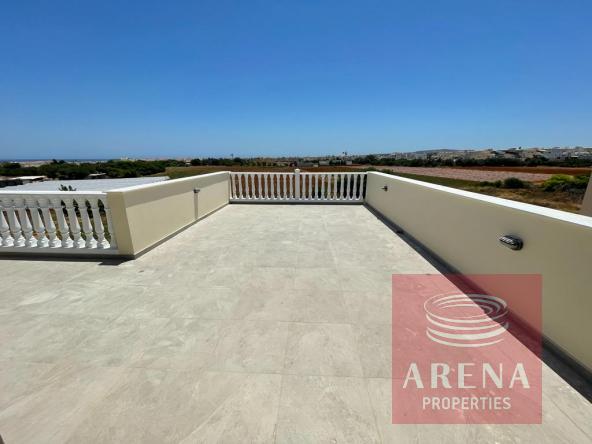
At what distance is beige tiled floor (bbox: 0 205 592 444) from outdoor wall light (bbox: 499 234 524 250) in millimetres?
882

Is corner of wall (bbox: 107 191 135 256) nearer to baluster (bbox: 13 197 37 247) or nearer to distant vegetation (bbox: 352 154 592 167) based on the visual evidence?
baluster (bbox: 13 197 37 247)

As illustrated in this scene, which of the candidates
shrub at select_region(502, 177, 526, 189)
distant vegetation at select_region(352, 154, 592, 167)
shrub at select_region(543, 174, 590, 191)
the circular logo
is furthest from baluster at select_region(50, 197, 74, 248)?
distant vegetation at select_region(352, 154, 592, 167)

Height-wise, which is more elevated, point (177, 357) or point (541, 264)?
point (541, 264)

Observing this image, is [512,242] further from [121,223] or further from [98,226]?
[98,226]

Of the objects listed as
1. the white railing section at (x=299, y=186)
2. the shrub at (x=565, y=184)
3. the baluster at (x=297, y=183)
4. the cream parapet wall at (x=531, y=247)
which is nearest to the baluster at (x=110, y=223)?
the white railing section at (x=299, y=186)

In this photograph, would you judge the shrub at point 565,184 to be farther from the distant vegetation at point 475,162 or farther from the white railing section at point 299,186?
the white railing section at point 299,186

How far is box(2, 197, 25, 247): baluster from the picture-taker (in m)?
3.20

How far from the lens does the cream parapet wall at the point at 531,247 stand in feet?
4.98

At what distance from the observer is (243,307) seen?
221 centimetres

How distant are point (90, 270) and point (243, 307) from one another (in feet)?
6.69

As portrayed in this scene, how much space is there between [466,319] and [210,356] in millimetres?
1985

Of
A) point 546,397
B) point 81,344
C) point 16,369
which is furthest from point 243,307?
point 546,397

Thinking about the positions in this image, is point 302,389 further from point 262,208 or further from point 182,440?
point 262,208

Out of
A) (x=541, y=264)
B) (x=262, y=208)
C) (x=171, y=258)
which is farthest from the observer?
(x=262, y=208)
